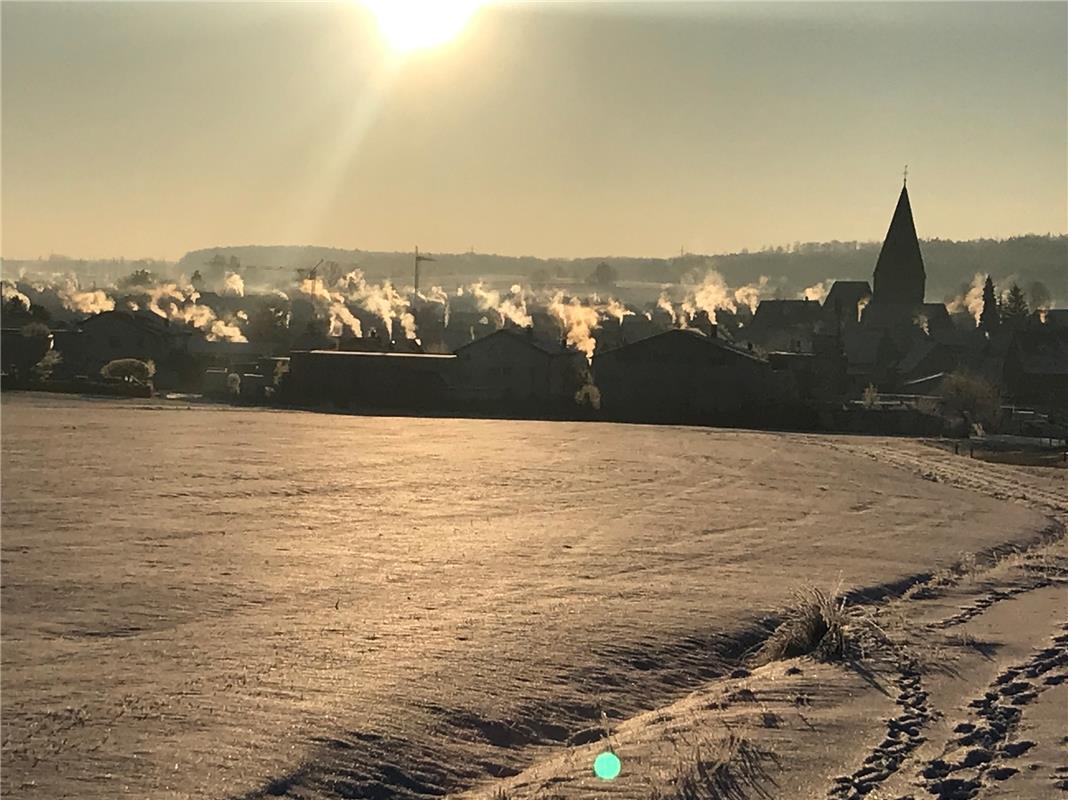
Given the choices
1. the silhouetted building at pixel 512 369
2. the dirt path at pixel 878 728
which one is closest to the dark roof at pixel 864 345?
the silhouetted building at pixel 512 369

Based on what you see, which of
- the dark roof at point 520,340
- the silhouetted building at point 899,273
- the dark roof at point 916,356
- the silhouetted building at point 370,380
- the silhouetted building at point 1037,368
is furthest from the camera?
the silhouetted building at point 899,273

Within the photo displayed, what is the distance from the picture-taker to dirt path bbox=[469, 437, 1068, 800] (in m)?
9.69

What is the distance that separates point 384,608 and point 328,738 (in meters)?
5.14

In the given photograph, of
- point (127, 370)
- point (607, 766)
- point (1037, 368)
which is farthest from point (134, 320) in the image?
point (607, 766)

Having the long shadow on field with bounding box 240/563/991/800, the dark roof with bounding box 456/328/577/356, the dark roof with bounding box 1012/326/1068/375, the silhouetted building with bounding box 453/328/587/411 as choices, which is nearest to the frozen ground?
the long shadow on field with bounding box 240/563/991/800

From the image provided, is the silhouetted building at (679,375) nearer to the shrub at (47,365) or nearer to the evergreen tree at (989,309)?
the shrub at (47,365)

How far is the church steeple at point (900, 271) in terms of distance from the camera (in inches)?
4345

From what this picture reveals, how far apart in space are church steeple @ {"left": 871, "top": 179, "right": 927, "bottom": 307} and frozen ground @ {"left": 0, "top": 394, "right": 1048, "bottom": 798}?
78.1 metres

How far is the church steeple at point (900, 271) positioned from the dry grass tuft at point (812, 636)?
329 ft

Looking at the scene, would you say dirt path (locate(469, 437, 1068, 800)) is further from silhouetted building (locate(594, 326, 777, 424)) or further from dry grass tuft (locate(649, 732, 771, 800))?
silhouetted building (locate(594, 326, 777, 424))

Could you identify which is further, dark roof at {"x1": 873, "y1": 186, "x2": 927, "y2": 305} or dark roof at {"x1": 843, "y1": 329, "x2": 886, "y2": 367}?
dark roof at {"x1": 873, "y1": 186, "x2": 927, "y2": 305}

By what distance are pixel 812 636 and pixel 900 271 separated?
336ft

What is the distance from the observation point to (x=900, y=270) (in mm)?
110938

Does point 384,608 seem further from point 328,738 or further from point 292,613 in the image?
point 328,738
